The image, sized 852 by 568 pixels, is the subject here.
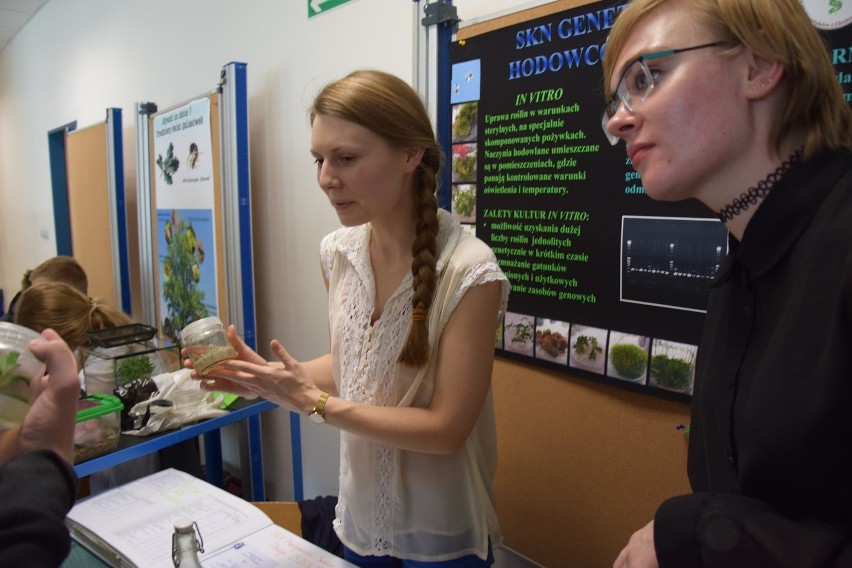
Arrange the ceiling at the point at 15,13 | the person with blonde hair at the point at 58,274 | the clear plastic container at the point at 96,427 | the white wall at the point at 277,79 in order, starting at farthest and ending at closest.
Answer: the ceiling at the point at 15,13 → the person with blonde hair at the point at 58,274 → the white wall at the point at 277,79 → the clear plastic container at the point at 96,427

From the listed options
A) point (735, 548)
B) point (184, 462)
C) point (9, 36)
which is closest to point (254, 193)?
point (184, 462)

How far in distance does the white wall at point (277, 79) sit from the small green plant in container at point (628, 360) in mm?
882

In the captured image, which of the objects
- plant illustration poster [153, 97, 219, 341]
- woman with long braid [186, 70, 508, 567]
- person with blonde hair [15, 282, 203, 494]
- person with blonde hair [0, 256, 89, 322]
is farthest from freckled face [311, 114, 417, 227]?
person with blonde hair [0, 256, 89, 322]

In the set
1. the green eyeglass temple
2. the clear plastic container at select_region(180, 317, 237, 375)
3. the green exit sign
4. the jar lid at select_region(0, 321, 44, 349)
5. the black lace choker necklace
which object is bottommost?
the clear plastic container at select_region(180, 317, 237, 375)

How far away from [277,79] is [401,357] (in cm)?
181

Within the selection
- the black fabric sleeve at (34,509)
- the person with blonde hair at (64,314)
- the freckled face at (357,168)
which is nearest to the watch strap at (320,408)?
the freckled face at (357,168)

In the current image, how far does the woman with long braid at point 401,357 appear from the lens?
41.0 inches

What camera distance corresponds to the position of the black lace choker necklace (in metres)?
0.63

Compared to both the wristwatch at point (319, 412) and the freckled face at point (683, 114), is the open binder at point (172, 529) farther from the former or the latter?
the freckled face at point (683, 114)

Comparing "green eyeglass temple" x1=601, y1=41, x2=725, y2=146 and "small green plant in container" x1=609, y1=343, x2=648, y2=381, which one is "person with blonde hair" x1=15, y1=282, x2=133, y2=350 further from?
"green eyeglass temple" x1=601, y1=41, x2=725, y2=146

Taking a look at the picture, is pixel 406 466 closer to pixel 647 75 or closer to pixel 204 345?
pixel 204 345

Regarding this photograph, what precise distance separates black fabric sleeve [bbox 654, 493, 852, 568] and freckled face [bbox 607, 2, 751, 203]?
1.16 feet

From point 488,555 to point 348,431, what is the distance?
1.29ft

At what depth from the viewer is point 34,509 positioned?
1.88 ft
